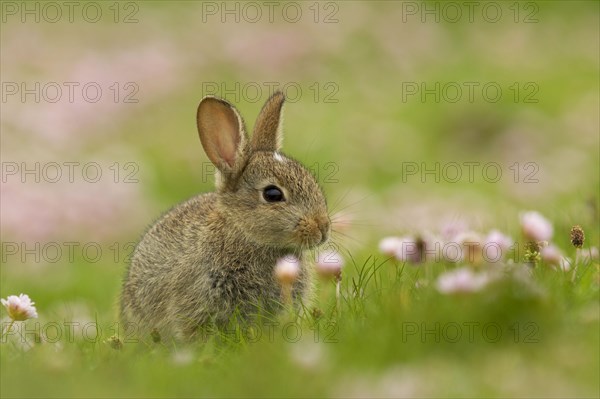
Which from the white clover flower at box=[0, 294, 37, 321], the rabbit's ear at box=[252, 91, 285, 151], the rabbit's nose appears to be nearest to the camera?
the white clover flower at box=[0, 294, 37, 321]

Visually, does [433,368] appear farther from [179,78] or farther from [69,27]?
[69,27]

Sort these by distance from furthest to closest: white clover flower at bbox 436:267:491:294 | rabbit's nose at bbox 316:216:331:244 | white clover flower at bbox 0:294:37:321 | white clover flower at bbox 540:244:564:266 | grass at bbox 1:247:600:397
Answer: rabbit's nose at bbox 316:216:331:244, white clover flower at bbox 0:294:37:321, white clover flower at bbox 540:244:564:266, white clover flower at bbox 436:267:491:294, grass at bbox 1:247:600:397

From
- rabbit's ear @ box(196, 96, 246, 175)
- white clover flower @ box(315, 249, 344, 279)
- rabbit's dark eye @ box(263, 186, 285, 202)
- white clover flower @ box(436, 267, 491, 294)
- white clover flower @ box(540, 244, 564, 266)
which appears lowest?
white clover flower @ box(315, 249, 344, 279)

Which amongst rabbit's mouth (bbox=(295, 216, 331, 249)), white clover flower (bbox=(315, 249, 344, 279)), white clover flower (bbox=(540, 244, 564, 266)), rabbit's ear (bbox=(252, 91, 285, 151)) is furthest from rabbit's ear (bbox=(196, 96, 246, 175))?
white clover flower (bbox=(540, 244, 564, 266))

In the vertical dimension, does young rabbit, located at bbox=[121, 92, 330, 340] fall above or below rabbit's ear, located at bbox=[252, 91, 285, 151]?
Result: below

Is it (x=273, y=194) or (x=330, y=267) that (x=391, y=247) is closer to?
(x=330, y=267)

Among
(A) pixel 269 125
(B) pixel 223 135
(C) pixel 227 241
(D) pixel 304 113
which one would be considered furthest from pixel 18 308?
(D) pixel 304 113

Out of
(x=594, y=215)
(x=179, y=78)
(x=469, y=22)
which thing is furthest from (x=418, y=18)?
(x=594, y=215)

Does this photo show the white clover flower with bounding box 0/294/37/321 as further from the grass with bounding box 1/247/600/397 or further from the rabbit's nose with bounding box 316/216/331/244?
the rabbit's nose with bounding box 316/216/331/244
